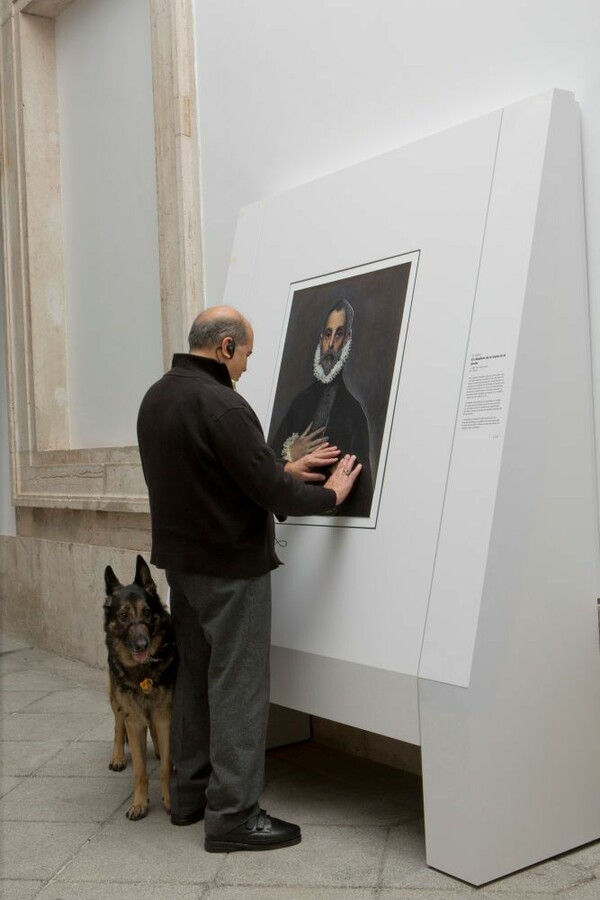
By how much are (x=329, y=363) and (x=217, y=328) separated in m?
0.59

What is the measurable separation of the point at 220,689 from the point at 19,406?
228 inches

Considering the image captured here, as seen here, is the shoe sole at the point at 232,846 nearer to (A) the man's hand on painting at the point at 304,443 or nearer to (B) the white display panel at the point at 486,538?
(B) the white display panel at the point at 486,538

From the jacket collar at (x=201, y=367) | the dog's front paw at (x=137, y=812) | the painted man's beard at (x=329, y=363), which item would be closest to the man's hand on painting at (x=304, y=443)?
the painted man's beard at (x=329, y=363)

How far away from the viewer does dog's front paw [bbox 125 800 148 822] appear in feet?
15.2

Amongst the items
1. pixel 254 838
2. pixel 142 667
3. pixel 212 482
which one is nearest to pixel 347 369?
pixel 212 482

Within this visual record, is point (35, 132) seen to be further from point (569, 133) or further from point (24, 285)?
point (569, 133)

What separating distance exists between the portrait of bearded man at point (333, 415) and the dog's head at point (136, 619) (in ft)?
2.83

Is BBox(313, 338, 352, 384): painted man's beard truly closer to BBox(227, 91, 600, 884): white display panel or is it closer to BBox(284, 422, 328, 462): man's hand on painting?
BBox(284, 422, 328, 462): man's hand on painting

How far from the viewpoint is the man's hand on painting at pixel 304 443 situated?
181 inches

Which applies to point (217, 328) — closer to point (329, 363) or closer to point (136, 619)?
point (329, 363)

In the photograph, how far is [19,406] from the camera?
9.39 metres

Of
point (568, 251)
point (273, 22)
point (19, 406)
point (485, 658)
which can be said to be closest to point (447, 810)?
point (485, 658)

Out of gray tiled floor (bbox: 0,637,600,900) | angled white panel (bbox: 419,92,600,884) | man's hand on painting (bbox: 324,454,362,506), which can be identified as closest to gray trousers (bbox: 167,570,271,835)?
gray tiled floor (bbox: 0,637,600,900)

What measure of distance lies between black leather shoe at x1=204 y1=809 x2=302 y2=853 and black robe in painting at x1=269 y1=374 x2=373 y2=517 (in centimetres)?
129
